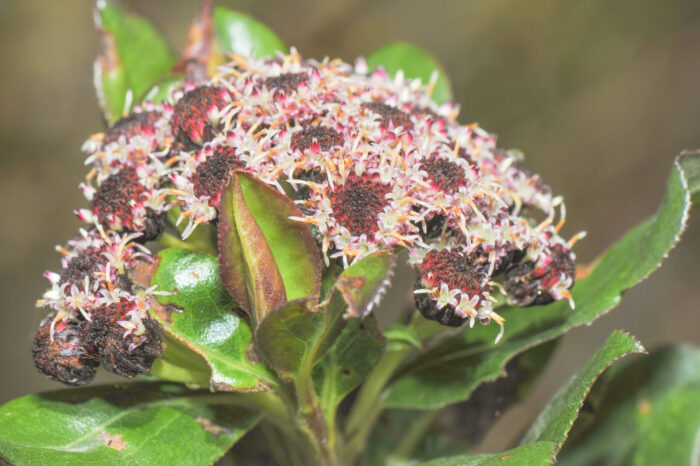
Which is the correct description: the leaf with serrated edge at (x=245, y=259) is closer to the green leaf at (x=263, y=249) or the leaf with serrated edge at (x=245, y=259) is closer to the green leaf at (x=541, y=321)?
the green leaf at (x=263, y=249)

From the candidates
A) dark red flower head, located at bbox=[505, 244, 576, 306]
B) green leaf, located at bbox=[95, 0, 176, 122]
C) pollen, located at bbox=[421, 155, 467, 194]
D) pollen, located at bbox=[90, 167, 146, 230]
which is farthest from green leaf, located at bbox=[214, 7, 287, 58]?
dark red flower head, located at bbox=[505, 244, 576, 306]

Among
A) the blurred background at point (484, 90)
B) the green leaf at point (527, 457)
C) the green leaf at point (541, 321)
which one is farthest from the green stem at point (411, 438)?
the blurred background at point (484, 90)

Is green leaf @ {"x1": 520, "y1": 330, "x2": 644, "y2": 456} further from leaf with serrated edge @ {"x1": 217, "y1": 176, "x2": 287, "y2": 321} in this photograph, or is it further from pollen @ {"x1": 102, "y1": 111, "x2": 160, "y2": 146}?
pollen @ {"x1": 102, "y1": 111, "x2": 160, "y2": 146}

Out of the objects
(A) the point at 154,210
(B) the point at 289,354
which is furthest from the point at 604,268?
(A) the point at 154,210

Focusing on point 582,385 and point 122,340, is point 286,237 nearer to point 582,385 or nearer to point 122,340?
point 122,340

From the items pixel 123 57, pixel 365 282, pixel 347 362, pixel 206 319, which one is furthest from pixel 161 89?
pixel 365 282

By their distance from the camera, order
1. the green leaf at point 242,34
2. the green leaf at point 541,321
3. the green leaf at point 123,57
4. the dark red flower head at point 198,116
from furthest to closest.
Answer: the green leaf at point 242,34
the green leaf at point 123,57
the green leaf at point 541,321
the dark red flower head at point 198,116
